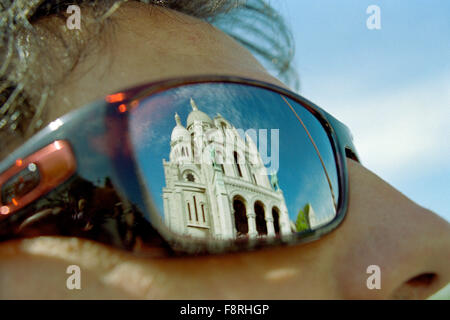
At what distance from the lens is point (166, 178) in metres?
0.57

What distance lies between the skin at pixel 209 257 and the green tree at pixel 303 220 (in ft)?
0.13

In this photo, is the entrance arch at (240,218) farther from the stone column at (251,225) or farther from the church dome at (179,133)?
the church dome at (179,133)

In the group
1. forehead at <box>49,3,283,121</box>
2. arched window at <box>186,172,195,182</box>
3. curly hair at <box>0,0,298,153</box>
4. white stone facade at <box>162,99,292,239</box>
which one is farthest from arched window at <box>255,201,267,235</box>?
curly hair at <box>0,0,298,153</box>

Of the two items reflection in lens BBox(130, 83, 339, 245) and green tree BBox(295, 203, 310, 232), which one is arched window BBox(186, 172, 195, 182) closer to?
reflection in lens BBox(130, 83, 339, 245)

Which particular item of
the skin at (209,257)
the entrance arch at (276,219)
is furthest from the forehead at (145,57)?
the entrance arch at (276,219)

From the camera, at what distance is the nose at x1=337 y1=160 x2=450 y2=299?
0.63 m

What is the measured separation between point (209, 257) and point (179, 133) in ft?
0.72

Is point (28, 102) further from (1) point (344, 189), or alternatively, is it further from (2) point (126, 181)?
(1) point (344, 189)

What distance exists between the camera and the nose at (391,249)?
2.08 feet

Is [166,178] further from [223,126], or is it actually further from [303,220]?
[303,220]

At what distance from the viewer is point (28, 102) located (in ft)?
2.20
